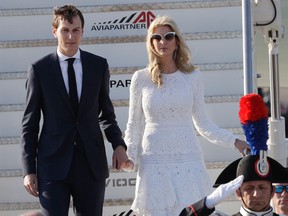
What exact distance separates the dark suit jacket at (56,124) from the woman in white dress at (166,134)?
0.23 meters

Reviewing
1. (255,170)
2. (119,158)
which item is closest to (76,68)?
(119,158)

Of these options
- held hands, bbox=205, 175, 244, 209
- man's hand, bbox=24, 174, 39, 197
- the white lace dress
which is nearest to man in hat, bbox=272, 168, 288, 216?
the white lace dress

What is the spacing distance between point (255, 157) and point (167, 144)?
42.3 inches

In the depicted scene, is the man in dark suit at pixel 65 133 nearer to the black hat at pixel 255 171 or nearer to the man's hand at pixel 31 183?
the man's hand at pixel 31 183

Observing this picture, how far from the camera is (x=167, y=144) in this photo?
4.91 m

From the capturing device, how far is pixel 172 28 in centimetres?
492

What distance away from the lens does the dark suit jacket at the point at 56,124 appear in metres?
4.77

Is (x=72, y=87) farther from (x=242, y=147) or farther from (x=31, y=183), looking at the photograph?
(x=242, y=147)

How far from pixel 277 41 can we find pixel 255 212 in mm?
2871

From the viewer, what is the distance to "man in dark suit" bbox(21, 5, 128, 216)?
4.76m

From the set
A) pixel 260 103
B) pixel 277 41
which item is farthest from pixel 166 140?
pixel 277 41

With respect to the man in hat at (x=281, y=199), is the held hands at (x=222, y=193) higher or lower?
higher

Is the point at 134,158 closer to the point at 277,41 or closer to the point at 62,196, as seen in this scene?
the point at 62,196

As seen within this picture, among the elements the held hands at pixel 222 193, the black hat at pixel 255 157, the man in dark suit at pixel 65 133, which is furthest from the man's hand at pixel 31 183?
the held hands at pixel 222 193
